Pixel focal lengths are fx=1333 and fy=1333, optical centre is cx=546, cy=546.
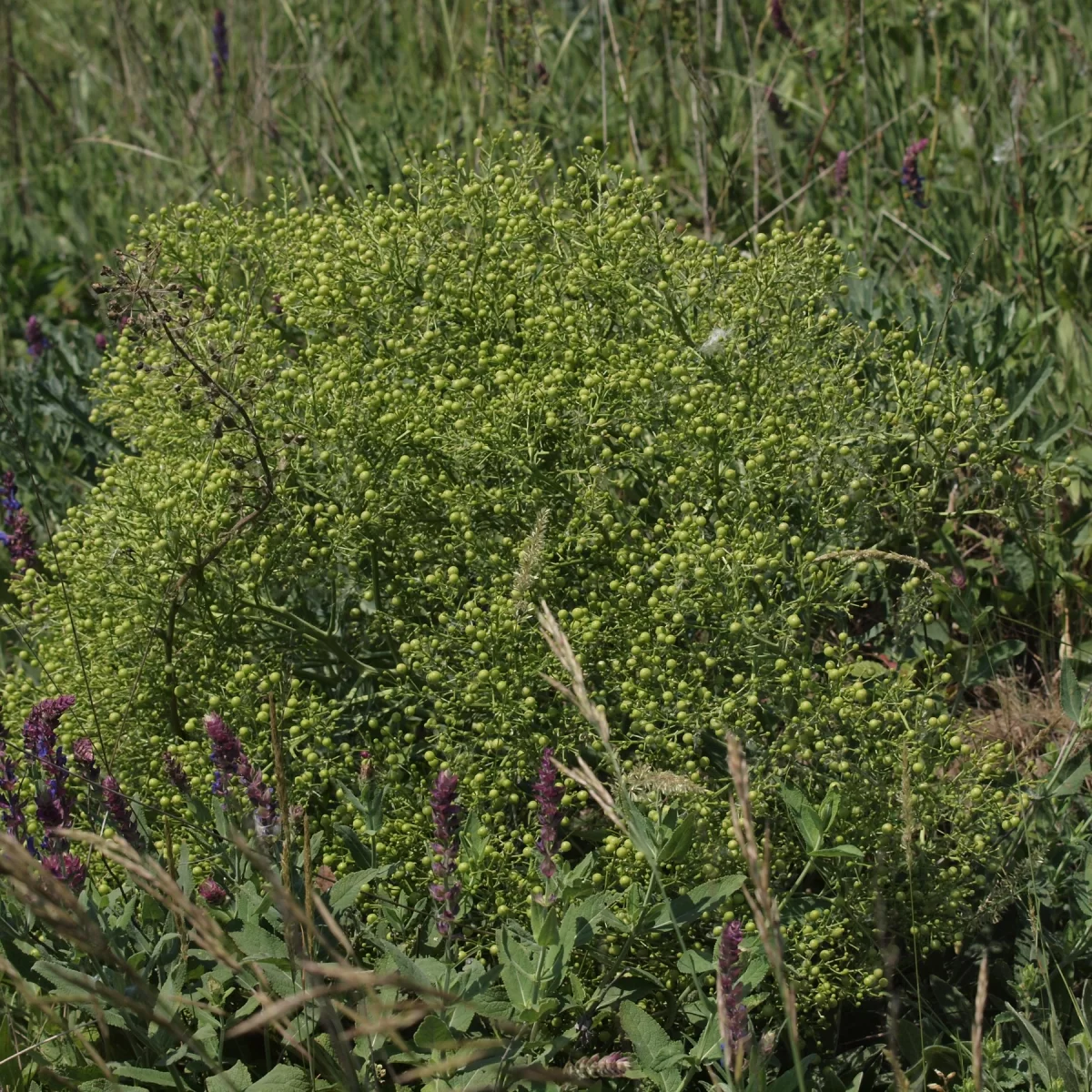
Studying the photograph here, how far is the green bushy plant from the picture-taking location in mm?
2465

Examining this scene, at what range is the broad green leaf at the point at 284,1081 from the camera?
7.29ft

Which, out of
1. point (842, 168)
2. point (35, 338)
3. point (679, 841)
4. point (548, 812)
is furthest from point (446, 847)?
point (35, 338)

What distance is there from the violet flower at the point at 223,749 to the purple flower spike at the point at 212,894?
30cm

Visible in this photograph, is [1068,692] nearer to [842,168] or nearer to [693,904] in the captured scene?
[693,904]

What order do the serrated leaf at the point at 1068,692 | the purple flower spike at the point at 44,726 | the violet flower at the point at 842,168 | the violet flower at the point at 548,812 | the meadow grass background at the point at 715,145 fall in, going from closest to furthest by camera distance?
the violet flower at the point at 548,812 → the purple flower spike at the point at 44,726 → the serrated leaf at the point at 1068,692 → the meadow grass background at the point at 715,145 → the violet flower at the point at 842,168

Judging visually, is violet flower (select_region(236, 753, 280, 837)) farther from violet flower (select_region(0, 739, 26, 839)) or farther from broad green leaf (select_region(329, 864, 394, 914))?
violet flower (select_region(0, 739, 26, 839))

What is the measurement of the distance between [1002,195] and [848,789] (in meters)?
2.82

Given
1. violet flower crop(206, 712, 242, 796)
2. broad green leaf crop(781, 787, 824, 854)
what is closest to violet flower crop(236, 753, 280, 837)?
violet flower crop(206, 712, 242, 796)

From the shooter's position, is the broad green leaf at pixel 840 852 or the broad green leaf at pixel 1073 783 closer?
the broad green leaf at pixel 840 852

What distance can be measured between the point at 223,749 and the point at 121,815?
24 centimetres

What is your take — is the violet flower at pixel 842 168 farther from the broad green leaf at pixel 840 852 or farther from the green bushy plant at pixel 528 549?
the broad green leaf at pixel 840 852

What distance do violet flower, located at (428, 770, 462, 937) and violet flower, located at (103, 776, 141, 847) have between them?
53 cm

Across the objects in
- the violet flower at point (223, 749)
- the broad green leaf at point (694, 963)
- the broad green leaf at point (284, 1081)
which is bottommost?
the broad green leaf at point (284, 1081)

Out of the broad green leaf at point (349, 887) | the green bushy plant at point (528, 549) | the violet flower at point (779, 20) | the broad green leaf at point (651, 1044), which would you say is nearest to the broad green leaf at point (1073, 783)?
the green bushy plant at point (528, 549)
